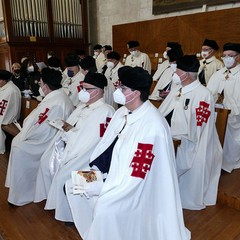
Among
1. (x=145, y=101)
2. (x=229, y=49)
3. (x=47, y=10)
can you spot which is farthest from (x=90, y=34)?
(x=145, y=101)

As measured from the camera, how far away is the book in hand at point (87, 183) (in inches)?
88.1

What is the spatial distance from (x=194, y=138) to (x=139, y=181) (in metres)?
1.24

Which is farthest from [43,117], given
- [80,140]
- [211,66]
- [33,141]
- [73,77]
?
[211,66]

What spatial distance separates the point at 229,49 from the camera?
13.6 ft

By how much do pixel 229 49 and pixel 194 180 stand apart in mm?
2217

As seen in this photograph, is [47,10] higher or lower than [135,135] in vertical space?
higher

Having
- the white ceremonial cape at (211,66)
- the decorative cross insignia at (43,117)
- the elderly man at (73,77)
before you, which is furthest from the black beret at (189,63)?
the elderly man at (73,77)

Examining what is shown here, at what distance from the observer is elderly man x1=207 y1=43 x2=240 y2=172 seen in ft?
12.8

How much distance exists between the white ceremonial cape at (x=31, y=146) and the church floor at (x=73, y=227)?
0.21m

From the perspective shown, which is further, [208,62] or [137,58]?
[137,58]

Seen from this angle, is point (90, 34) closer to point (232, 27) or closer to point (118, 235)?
point (232, 27)

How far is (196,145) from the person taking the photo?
3.04 meters

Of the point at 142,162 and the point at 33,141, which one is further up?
the point at 142,162

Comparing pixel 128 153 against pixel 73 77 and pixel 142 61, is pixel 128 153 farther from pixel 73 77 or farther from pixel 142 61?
pixel 142 61
